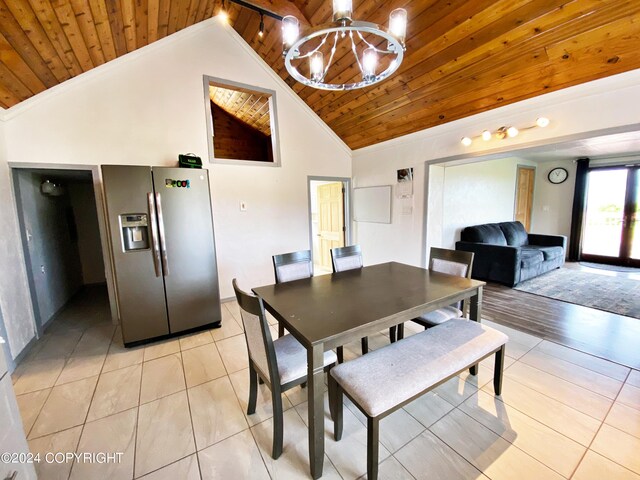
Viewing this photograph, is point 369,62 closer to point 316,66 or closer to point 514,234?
point 316,66

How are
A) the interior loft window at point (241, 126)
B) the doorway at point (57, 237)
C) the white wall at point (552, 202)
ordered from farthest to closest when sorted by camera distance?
the white wall at point (552, 202) < the interior loft window at point (241, 126) < the doorway at point (57, 237)

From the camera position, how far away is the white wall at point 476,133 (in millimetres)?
2242

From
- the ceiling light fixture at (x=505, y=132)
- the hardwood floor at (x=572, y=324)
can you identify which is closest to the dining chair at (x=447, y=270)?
the hardwood floor at (x=572, y=324)

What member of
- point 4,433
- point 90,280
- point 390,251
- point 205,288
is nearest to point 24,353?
point 205,288

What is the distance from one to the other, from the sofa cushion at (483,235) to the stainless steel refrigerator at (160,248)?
4.35 meters

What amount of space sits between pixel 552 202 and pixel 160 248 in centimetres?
830

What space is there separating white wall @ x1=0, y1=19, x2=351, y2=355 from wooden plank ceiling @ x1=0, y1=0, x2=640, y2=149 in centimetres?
18

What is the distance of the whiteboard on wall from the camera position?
4.45 metres

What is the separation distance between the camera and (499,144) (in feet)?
9.89

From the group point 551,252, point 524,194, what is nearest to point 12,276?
point 551,252

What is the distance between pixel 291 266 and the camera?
250cm

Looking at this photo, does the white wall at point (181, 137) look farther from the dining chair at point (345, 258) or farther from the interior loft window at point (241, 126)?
the dining chair at point (345, 258)

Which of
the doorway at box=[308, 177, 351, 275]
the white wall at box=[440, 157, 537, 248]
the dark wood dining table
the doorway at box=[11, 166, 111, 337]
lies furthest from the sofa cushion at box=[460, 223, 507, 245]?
the doorway at box=[11, 166, 111, 337]

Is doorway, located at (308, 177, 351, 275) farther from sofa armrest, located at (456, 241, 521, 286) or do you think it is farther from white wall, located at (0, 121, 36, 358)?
white wall, located at (0, 121, 36, 358)
